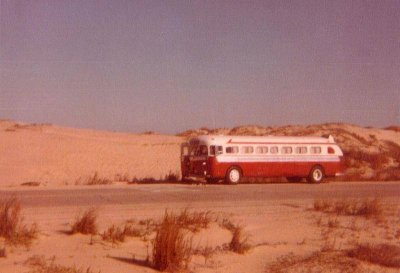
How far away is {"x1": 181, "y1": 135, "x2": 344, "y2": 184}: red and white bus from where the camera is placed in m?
29.8

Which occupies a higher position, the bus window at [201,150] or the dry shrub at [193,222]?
the bus window at [201,150]

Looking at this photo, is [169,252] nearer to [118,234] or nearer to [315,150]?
[118,234]

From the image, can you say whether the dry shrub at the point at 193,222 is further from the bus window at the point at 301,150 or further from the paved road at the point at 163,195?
the bus window at the point at 301,150

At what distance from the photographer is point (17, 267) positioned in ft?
30.2

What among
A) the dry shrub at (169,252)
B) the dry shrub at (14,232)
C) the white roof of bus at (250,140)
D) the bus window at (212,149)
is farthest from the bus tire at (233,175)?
the dry shrub at (169,252)

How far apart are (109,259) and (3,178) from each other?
1000 inches

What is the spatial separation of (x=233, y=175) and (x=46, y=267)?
2138 centimetres

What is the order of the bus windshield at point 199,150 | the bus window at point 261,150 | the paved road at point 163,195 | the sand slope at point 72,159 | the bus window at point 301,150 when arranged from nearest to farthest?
Answer: the paved road at point 163,195, the bus windshield at point 199,150, the bus window at point 261,150, the bus window at point 301,150, the sand slope at point 72,159

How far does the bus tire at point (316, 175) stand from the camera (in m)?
32.5

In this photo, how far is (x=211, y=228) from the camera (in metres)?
13.5

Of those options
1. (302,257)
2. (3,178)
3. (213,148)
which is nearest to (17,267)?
(302,257)

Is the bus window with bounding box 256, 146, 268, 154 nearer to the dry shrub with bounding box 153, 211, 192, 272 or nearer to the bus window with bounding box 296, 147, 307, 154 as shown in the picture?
the bus window with bounding box 296, 147, 307, 154

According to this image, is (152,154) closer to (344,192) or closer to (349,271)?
(344,192)

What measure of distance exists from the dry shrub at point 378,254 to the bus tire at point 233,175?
18524 millimetres
